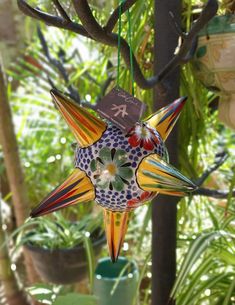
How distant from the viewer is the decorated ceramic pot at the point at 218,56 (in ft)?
1.66

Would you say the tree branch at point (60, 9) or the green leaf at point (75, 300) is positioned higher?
the tree branch at point (60, 9)

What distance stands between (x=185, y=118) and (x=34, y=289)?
0.40 m

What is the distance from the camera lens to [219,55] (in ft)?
1.69

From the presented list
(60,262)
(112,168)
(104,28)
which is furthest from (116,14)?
(60,262)

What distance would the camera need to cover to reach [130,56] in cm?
44

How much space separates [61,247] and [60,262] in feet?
0.13

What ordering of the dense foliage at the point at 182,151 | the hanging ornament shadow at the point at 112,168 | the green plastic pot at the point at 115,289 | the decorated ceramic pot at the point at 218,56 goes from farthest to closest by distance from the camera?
1. the green plastic pot at the point at 115,289
2. the dense foliage at the point at 182,151
3. the decorated ceramic pot at the point at 218,56
4. the hanging ornament shadow at the point at 112,168

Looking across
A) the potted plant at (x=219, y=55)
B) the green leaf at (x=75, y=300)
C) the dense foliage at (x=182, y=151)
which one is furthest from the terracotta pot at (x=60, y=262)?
the potted plant at (x=219, y=55)

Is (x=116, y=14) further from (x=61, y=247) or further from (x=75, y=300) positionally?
(x=61, y=247)

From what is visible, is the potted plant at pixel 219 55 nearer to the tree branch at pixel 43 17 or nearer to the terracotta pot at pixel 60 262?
the tree branch at pixel 43 17

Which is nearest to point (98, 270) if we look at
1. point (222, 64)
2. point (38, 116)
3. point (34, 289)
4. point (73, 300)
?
point (34, 289)

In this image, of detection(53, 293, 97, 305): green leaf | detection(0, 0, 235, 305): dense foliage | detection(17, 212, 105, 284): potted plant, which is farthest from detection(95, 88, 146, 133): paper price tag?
detection(17, 212, 105, 284): potted plant

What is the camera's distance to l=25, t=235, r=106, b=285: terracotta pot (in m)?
0.91

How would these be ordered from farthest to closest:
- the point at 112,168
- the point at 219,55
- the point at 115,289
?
the point at 115,289 → the point at 219,55 → the point at 112,168
